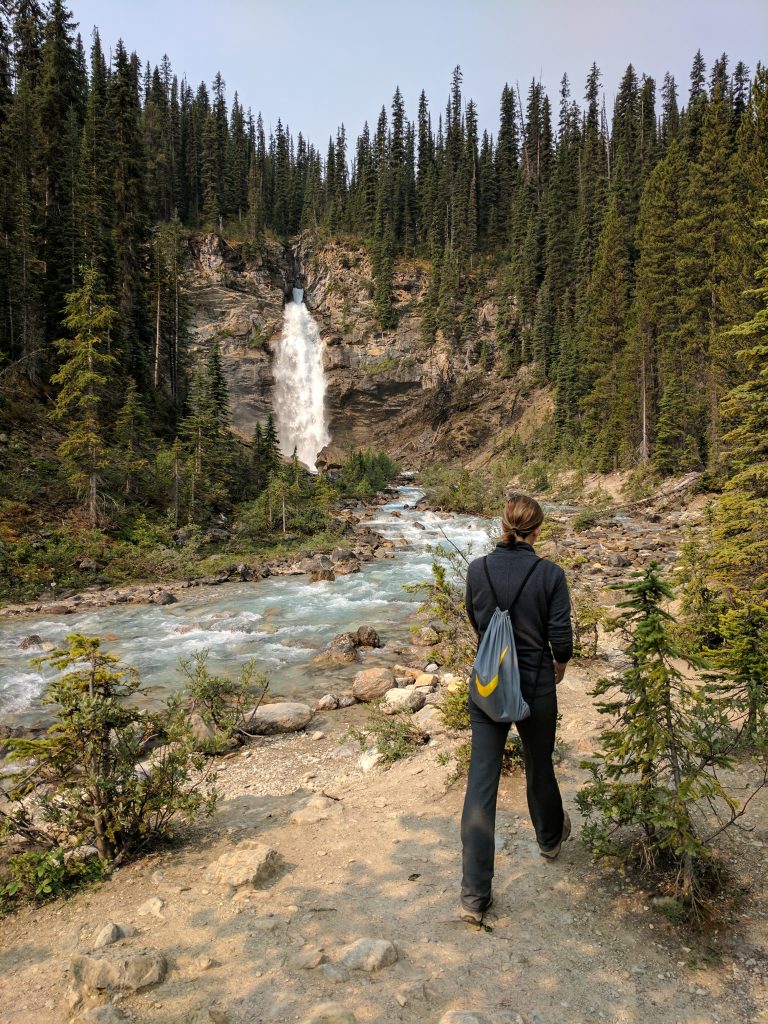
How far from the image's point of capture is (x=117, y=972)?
2600mm

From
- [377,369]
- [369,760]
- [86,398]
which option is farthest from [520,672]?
[377,369]

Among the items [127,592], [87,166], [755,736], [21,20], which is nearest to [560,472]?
[127,592]

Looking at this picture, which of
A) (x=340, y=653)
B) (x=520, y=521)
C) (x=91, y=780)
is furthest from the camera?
(x=340, y=653)

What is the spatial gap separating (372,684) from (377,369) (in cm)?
4951

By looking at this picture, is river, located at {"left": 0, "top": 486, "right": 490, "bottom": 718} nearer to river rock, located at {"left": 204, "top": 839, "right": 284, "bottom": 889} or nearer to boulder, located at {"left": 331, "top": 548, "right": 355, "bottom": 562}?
boulder, located at {"left": 331, "top": 548, "right": 355, "bottom": 562}

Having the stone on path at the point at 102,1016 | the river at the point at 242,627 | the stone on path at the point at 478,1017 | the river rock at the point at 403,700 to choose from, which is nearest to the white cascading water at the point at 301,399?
the river at the point at 242,627

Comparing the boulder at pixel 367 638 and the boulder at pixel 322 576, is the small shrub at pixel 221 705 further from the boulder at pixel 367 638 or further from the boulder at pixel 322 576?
the boulder at pixel 322 576

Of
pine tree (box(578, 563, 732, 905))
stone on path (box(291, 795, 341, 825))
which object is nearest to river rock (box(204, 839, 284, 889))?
stone on path (box(291, 795, 341, 825))

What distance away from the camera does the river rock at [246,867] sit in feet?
11.8

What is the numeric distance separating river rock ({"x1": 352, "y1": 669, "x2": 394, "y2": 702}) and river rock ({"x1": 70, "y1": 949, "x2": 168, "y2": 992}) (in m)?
5.95

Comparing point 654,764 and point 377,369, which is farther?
point 377,369

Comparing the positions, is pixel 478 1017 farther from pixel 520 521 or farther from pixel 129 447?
pixel 129 447

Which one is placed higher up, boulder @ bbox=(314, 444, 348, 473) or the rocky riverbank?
boulder @ bbox=(314, 444, 348, 473)

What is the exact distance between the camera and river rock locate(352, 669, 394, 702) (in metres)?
8.65
